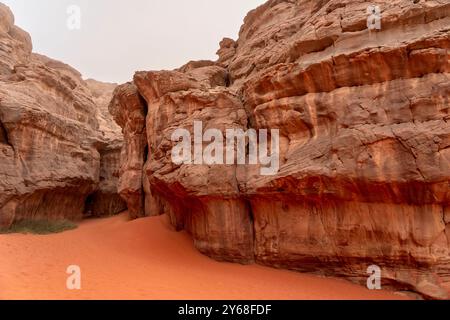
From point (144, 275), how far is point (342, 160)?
6003 mm

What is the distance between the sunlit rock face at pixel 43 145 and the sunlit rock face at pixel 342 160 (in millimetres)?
9069

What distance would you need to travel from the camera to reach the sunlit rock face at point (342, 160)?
6.30m

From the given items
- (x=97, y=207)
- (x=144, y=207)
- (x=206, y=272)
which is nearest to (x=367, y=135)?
(x=206, y=272)

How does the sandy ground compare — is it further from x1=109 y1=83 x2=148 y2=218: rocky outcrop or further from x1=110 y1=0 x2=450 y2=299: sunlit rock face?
x1=109 y1=83 x2=148 y2=218: rocky outcrop

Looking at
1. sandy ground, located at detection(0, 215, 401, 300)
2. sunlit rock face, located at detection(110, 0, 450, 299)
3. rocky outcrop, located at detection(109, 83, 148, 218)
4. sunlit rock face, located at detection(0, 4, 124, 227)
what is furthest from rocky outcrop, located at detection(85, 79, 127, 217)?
sunlit rock face, located at detection(110, 0, 450, 299)

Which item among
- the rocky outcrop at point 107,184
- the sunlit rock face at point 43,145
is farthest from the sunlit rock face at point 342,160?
the rocky outcrop at point 107,184

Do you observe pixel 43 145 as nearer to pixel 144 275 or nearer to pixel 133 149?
pixel 133 149

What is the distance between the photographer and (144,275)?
7000 mm

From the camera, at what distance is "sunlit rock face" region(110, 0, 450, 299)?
6301mm

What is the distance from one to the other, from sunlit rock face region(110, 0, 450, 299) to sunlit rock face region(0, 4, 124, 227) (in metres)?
9.07

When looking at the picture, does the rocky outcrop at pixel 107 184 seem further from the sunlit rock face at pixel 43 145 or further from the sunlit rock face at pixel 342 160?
the sunlit rock face at pixel 342 160

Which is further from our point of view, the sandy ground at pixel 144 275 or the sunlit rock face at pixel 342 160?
the sunlit rock face at pixel 342 160
